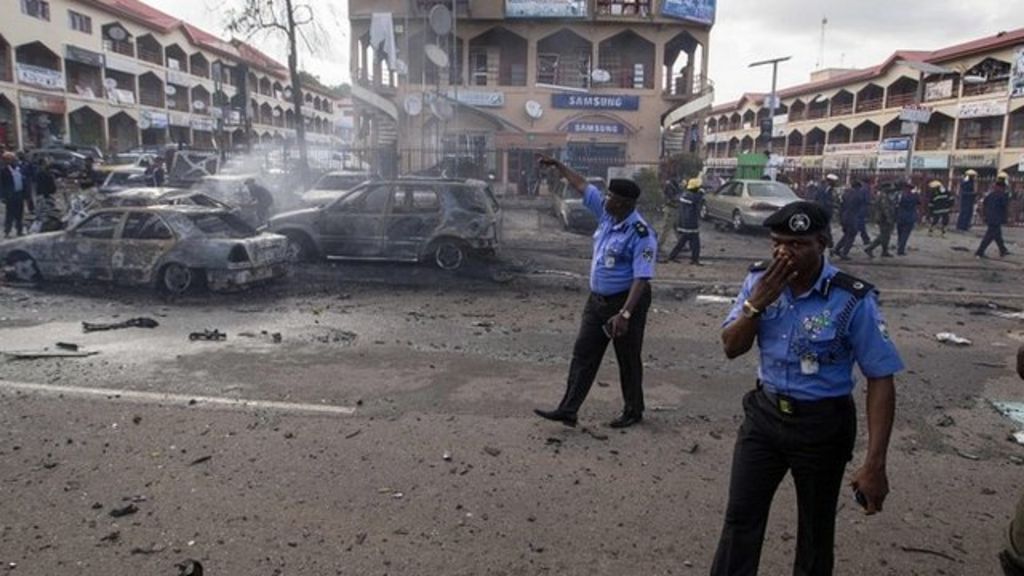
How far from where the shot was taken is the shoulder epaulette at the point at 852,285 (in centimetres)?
244

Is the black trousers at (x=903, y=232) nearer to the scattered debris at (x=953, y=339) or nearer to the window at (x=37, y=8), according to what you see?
the scattered debris at (x=953, y=339)

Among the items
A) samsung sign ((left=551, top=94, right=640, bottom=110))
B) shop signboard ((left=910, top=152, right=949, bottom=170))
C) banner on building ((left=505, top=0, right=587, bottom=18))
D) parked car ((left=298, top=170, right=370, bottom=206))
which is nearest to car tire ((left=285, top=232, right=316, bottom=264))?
parked car ((left=298, top=170, right=370, bottom=206))

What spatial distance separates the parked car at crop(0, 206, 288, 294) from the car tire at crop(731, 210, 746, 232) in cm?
1311

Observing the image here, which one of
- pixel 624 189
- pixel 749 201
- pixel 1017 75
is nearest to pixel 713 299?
pixel 624 189

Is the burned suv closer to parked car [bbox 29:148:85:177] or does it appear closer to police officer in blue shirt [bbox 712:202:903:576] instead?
police officer in blue shirt [bbox 712:202:903:576]

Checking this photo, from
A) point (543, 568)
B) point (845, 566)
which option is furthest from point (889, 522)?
point (543, 568)

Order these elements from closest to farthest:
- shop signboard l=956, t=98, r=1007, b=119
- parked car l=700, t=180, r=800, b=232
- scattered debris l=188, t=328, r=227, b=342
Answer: scattered debris l=188, t=328, r=227, b=342, parked car l=700, t=180, r=800, b=232, shop signboard l=956, t=98, r=1007, b=119

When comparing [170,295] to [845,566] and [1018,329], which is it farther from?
[1018,329]

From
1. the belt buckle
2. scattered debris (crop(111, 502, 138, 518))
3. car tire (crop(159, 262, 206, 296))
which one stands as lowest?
scattered debris (crop(111, 502, 138, 518))

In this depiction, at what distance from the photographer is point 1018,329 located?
28.4 feet

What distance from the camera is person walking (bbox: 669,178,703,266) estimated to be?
12.7 meters

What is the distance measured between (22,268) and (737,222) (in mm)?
16106

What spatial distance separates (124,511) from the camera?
3664 millimetres

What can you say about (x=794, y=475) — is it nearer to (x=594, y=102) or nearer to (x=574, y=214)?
(x=574, y=214)
